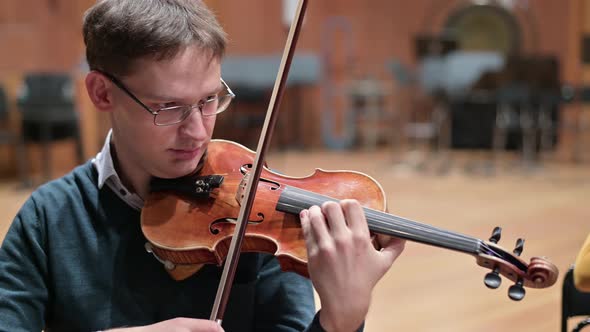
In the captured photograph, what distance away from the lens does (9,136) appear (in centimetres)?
578

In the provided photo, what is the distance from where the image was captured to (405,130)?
29.1 feet

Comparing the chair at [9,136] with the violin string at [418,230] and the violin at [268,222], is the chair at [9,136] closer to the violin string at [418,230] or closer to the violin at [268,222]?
the violin at [268,222]

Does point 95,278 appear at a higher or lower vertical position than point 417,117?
higher

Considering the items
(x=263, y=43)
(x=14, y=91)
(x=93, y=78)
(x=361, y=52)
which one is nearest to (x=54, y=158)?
(x=14, y=91)

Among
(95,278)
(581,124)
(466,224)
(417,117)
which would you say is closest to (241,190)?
(95,278)

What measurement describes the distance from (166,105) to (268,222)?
0.25m

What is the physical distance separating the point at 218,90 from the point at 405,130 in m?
7.93

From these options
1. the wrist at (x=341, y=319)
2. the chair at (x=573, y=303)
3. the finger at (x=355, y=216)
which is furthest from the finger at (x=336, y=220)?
the chair at (x=573, y=303)

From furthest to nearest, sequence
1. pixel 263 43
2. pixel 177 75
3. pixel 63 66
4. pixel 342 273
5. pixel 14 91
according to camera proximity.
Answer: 1. pixel 263 43
2. pixel 63 66
3. pixel 14 91
4. pixel 177 75
5. pixel 342 273

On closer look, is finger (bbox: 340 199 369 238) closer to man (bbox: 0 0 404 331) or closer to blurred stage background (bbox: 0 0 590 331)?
man (bbox: 0 0 404 331)

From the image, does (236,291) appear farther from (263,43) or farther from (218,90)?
(263,43)

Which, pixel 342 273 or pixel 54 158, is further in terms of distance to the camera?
pixel 54 158

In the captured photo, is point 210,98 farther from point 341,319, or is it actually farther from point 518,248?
point 518,248

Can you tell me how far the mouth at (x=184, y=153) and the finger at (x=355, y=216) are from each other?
11.6 inches
